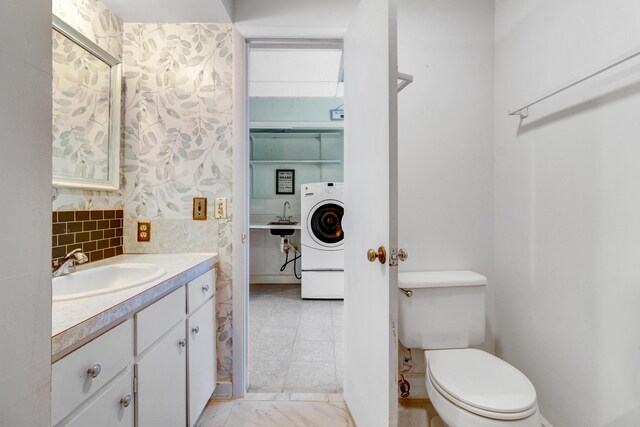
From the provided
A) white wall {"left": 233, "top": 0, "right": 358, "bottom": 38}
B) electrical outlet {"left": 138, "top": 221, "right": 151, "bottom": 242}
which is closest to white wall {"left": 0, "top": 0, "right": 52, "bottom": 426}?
electrical outlet {"left": 138, "top": 221, "right": 151, "bottom": 242}

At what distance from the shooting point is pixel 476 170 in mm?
1626

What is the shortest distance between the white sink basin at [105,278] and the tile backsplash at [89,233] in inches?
4.4

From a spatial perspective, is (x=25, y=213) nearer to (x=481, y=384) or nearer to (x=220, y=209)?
(x=220, y=209)

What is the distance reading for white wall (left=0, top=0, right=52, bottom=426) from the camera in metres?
0.43

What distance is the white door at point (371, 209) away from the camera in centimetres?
97

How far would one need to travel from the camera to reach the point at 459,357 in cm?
127

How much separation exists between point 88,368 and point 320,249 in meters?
2.64

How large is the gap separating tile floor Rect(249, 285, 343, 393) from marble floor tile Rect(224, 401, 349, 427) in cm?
12

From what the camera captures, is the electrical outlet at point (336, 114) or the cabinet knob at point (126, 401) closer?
the cabinet knob at point (126, 401)

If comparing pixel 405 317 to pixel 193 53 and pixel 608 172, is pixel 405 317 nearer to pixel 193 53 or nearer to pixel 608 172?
pixel 608 172

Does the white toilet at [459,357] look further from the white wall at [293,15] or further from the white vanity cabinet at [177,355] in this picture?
the white wall at [293,15]

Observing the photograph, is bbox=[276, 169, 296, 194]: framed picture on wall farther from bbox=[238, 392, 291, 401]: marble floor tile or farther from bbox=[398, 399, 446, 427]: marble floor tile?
bbox=[398, 399, 446, 427]: marble floor tile

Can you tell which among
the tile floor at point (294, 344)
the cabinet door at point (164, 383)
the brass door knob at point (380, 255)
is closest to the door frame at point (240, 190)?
the tile floor at point (294, 344)

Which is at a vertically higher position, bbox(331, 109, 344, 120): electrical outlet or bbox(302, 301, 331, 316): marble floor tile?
bbox(331, 109, 344, 120): electrical outlet
